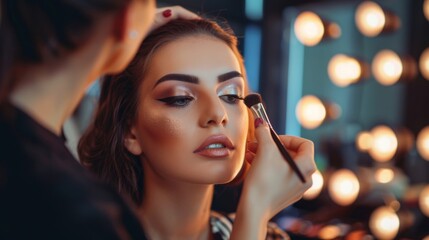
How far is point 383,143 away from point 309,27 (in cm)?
67

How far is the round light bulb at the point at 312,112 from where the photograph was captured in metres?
2.73

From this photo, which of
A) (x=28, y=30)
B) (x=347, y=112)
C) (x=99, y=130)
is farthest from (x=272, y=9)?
(x=28, y=30)

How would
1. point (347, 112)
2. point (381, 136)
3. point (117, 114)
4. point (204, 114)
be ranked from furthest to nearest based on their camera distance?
point (347, 112) < point (381, 136) < point (117, 114) < point (204, 114)

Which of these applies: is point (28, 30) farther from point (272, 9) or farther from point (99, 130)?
point (272, 9)

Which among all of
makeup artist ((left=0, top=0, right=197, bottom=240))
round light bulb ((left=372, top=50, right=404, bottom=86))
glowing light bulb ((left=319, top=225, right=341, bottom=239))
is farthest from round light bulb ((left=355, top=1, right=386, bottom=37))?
makeup artist ((left=0, top=0, right=197, bottom=240))

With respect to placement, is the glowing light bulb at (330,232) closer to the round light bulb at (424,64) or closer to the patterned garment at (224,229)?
the round light bulb at (424,64)

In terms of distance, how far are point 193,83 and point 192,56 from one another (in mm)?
55

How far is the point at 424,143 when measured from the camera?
8.15 feet

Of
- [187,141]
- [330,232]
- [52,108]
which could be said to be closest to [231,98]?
[187,141]

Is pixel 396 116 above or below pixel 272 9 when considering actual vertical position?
below

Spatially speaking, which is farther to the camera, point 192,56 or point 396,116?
point 396,116

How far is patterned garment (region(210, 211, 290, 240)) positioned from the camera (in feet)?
3.75

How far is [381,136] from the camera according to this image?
250 centimetres

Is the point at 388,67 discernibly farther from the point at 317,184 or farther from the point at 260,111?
the point at 260,111
